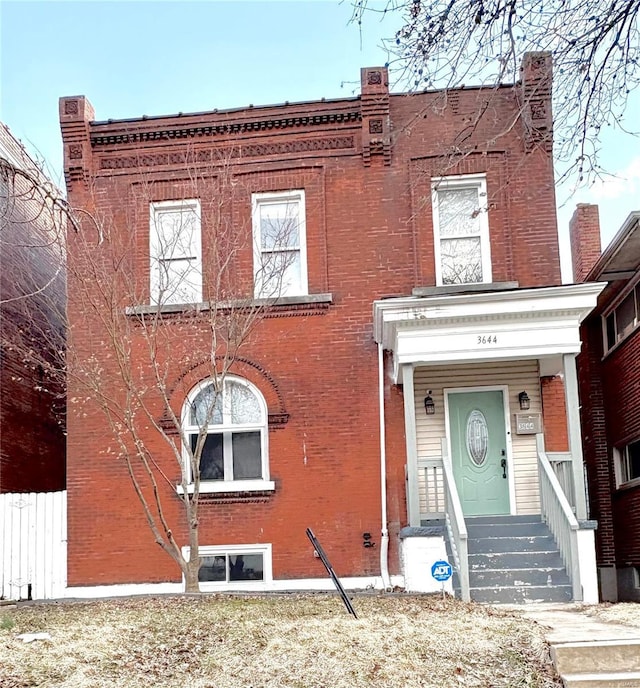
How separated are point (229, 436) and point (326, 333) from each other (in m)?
2.22

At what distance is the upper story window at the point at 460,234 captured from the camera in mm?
14273

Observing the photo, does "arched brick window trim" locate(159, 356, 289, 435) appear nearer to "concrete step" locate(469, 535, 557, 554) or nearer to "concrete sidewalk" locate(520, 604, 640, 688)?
"concrete step" locate(469, 535, 557, 554)

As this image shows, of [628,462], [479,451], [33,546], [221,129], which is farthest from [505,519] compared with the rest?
[221,129]

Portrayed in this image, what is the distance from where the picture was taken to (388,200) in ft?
47.5

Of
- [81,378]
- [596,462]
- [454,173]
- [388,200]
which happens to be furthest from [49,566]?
[596,462]

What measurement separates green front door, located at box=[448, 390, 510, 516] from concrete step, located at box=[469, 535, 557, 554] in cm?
127

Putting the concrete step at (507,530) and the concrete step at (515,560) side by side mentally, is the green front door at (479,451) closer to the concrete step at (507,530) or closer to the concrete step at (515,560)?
the concrete step at (507,530)

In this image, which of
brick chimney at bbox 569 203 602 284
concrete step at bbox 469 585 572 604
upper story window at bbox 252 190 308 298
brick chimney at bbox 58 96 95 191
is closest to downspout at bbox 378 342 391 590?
upper story window at bbox 252 190 308 298

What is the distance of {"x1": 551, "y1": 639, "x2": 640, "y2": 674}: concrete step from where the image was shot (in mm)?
7234

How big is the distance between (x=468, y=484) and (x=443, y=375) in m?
1.71

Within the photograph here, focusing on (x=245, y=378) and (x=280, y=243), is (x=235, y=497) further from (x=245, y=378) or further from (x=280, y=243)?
(x=280, y=243)

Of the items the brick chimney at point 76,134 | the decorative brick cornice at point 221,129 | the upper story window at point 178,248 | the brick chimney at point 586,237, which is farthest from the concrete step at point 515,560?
the brick chimney at point 586,237

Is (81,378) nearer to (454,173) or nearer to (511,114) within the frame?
(454,173)

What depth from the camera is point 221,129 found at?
14.8m
